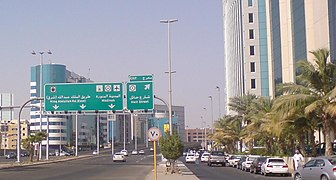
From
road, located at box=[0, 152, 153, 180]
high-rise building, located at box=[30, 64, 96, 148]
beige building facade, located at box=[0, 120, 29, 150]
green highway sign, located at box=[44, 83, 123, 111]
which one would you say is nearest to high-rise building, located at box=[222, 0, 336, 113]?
green highway sign, located at box=[44, 83, 123, 111]

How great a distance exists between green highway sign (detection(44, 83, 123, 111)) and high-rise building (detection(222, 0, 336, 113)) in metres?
20.8

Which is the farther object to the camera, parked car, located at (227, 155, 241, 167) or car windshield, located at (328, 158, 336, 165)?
parked car, located at (227, 155, 241, 167)

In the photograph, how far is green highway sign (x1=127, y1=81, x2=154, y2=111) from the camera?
167 feet

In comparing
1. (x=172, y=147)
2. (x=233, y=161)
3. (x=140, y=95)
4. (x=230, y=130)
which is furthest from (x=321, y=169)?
(x=230, y=130)

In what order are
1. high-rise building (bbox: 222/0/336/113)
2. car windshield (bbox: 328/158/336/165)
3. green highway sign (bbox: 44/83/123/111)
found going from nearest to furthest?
car windshield (bbox: 328/158/336/165) → green highway sign (bbox: 44/83/123/111) → high-rise building (bbox: 222/0/336/113)

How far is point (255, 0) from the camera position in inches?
3831

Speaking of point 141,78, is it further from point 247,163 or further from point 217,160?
point 217,160

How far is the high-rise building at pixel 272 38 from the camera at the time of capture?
5969 centimetres

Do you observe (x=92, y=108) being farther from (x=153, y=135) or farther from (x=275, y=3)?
(x=275, y=3)

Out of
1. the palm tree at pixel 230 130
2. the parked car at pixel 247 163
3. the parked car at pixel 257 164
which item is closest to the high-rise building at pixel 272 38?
the palm tree at pixel 230 130

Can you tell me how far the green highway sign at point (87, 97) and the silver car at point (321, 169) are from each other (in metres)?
27.2

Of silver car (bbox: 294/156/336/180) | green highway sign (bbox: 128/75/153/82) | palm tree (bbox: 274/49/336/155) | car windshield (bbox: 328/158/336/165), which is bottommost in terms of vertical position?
silver car (bbox: 294/156/336/180)

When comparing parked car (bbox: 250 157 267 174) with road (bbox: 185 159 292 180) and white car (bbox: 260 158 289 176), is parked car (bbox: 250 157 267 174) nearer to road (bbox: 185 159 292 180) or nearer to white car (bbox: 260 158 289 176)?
road (bbox: 185 159 292 180)

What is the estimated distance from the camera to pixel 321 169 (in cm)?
2416
